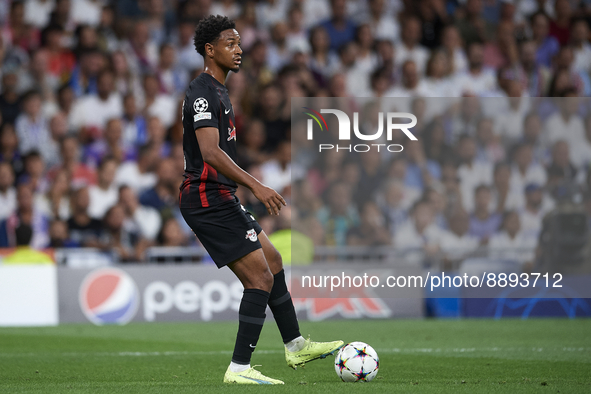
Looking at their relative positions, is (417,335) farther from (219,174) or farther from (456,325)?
(219,174)

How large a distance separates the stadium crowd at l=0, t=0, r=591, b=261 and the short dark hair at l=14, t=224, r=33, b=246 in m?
0.15

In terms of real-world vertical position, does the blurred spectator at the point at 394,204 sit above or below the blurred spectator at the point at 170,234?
above

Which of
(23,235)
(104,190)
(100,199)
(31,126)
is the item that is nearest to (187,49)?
(31,126)

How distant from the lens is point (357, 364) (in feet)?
17.3

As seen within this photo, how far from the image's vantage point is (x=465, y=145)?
1216cm

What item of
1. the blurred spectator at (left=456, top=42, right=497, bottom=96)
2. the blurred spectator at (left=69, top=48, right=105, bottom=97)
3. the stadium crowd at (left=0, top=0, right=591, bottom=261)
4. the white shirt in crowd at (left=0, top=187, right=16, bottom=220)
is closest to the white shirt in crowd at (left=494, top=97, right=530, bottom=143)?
the stadium crowd at (left=0, top=0, right=591, bottom=261)

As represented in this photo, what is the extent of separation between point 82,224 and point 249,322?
7.10 metres

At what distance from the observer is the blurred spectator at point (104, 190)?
12195 mm

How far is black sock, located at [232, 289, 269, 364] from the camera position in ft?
17.0

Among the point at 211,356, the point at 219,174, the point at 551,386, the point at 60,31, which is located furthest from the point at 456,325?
the point at 60,31

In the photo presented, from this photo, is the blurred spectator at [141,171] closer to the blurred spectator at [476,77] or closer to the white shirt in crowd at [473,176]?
the white shirt in crowd at [473,176]

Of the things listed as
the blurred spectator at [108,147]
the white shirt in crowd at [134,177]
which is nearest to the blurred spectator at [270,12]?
the blurred spectator at [108,147]

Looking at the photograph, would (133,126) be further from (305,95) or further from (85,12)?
(305,95)

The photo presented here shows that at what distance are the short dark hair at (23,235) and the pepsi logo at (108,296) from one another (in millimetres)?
1167
